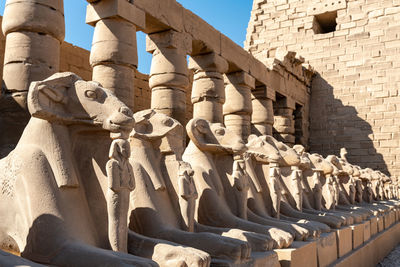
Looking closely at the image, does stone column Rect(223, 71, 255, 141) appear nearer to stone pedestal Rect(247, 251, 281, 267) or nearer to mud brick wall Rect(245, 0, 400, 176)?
mud brick wall Rect(245, 0, 400, 176)

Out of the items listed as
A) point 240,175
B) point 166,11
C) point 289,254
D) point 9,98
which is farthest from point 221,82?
point 289,254

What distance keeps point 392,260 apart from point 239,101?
18.3 ft

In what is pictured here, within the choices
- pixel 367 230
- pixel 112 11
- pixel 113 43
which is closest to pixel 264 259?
pixel 367 230

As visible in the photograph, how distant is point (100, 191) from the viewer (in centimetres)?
270

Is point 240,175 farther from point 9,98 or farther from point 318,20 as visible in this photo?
point 318,20

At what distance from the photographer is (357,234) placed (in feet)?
19.2

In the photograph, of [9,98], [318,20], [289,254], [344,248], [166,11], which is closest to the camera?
[289,254]

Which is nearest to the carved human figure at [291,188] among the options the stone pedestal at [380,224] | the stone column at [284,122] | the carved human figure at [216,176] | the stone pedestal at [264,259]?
the carved human figure at [216,176]

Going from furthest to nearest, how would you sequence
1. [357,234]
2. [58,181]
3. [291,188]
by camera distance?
1. [357,234]
2. [291,188]
3. [58,181]

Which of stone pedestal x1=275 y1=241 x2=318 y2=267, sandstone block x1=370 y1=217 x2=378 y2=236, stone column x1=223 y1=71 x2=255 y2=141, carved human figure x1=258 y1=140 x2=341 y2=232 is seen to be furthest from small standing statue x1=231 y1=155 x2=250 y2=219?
stone column x1=223 y1=71 x2=255 y2=141

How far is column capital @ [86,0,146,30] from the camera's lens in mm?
7125

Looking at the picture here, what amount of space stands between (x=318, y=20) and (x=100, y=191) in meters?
15.5

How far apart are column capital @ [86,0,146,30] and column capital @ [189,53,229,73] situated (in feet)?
8.67

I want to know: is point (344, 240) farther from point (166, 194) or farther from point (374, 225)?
point (166, 194)
